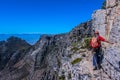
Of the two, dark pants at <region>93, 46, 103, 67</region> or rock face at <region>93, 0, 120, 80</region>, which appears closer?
rock face at <region>93, 0, 120, 80</region>

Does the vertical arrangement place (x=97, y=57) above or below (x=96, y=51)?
below

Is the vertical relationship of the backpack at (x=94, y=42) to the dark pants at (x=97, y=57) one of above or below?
above

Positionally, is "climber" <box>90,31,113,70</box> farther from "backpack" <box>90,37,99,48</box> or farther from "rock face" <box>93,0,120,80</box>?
"rock face" <box>93,0,120,80</box>

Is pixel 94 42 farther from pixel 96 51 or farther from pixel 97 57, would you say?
pixel 97 57

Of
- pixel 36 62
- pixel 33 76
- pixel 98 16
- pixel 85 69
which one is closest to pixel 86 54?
pixel 85 69

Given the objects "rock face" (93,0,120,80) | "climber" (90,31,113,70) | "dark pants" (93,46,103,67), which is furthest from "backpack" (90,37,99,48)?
"rock face" (93,0,120,80)

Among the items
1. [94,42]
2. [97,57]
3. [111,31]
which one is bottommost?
[97,57]

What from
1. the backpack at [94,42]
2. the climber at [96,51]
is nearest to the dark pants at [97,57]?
the climber at [96,51]

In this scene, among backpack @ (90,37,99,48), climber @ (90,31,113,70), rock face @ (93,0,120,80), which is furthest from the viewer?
climber @ (90,31,113,70)

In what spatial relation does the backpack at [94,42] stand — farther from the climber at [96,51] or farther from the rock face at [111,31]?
the rock face at [111,31]

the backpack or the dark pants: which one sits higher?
the backpack

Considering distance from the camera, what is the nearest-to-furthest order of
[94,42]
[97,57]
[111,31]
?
[94,42], [97,57], [111,31]

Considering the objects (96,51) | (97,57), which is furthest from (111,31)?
(97,57)

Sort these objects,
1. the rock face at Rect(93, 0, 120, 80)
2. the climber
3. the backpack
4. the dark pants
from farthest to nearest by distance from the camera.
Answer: the dark pants, the climber, the backpack, the rock face at Rect(93, 0, 120, 80)
